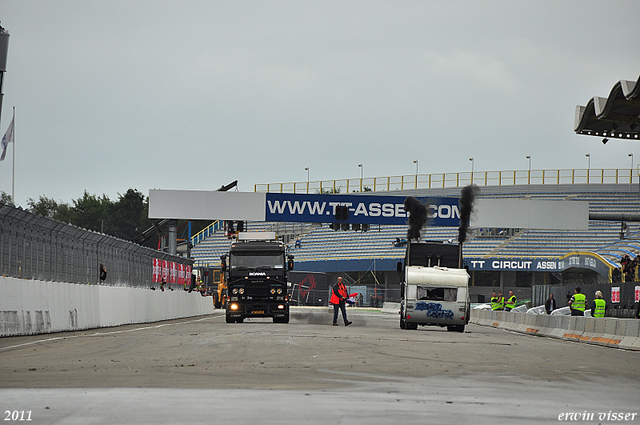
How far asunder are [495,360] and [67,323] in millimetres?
11871

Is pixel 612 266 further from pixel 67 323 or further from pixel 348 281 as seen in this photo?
pixel 348 281

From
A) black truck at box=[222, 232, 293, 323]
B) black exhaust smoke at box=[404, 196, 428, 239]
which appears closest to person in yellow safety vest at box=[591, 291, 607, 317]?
black truck at box=[222, 232, 293, 323]

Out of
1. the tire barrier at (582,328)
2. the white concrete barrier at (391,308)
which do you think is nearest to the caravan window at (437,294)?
the tire barrier at (582,328)

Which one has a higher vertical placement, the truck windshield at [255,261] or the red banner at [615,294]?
the truck windshield at [255,261]

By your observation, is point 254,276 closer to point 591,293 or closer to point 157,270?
point 157,270

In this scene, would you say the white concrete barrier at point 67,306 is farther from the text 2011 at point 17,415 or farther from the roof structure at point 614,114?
the roof structure at point 614,114

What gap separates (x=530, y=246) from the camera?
6919cm

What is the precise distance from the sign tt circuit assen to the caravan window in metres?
13.1

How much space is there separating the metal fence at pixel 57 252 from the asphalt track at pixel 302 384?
3.65 meters

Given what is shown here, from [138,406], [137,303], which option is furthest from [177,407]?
[137,303]

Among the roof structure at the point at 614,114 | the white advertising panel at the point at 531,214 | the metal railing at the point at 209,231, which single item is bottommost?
the metal railing at the point at 209,231

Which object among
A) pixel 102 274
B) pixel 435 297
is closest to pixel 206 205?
pixel 102 274

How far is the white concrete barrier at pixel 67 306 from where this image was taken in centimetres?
1858

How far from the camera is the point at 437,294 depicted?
28016 millimetres
